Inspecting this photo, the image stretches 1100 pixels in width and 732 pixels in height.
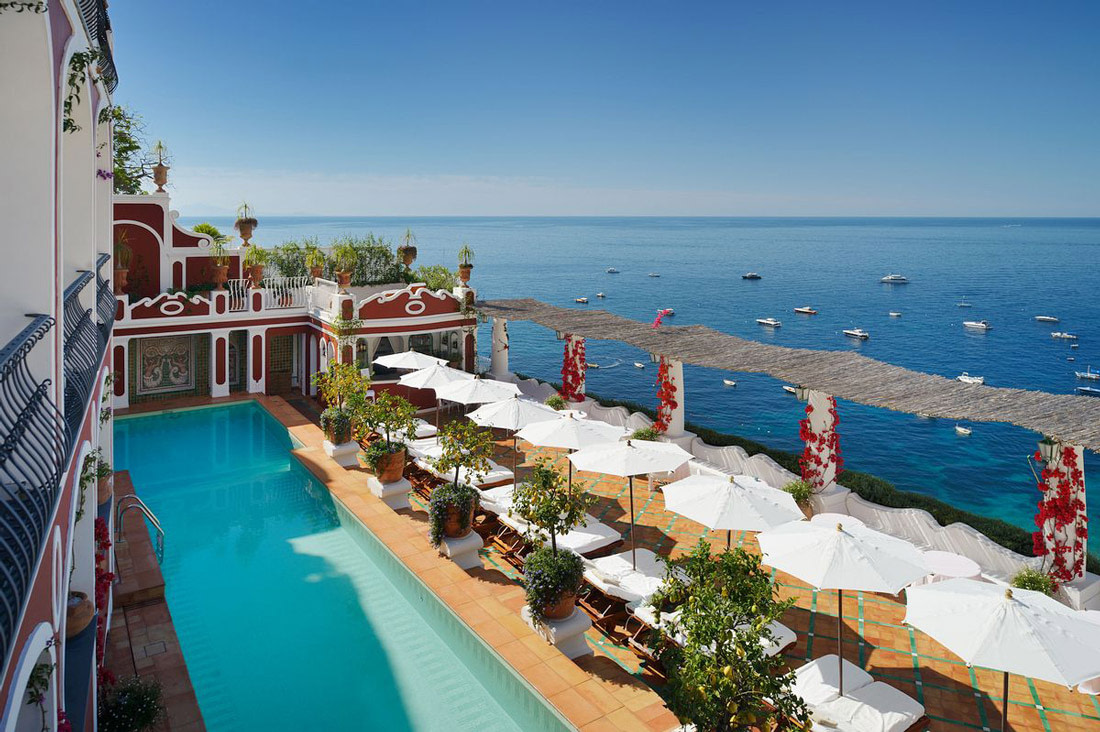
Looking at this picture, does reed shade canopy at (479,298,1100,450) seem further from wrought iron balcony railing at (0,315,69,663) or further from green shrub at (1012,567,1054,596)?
wrought iron balcony railing at (0,315,69,663)

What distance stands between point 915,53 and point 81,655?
150124 mm

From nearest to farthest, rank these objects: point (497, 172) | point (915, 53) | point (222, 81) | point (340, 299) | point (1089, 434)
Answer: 1. point (1089, 434)
2. point (340, 299)
3. point (222, 81)
4. point (915, 53)
5. point (497, 172)

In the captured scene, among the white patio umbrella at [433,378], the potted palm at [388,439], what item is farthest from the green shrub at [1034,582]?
the white patio umbrella at [433,378]

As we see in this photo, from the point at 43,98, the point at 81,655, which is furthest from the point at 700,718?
the point at 43,98

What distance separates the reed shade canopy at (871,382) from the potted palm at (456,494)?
5665mm

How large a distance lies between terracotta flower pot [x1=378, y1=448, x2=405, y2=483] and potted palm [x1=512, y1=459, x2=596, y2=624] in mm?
5644

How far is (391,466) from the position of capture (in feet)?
51.6

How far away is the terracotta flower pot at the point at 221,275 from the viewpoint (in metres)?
23.9

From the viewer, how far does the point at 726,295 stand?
336 feet

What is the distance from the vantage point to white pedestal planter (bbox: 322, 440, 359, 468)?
18.0 m

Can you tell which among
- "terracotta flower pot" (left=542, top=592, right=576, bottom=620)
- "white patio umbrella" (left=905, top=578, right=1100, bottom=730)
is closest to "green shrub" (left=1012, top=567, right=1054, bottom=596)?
"white patio umbrella" (left=905, top=578, right=1100, bottom=730)

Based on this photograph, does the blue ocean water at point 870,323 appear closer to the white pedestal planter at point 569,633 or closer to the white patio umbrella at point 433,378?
the white patio umbrella at point 433,378

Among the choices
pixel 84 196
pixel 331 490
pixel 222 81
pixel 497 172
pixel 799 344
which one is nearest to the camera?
pixel 84 196

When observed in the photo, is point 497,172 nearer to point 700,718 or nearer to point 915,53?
point 915,53
